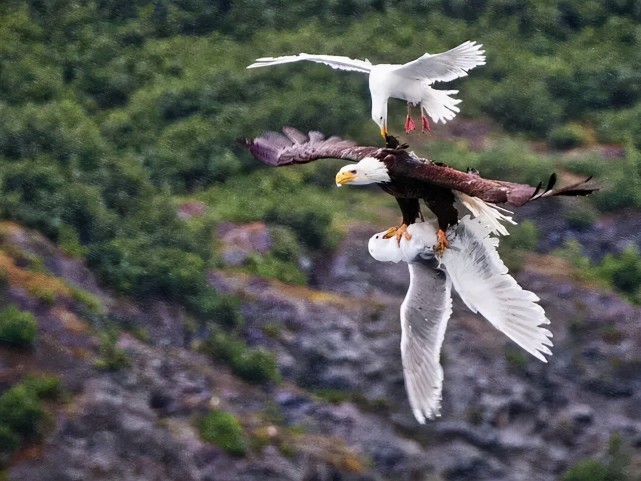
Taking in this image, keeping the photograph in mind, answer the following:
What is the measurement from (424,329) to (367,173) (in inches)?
68.6

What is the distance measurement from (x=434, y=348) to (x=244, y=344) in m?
7.82

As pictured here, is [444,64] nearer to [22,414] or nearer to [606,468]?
[22,414]

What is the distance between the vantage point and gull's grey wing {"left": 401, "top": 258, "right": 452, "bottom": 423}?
978 centimetres

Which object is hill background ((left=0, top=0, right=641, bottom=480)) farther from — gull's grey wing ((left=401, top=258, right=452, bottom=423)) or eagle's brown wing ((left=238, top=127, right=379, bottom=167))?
eagle's brown wing ((left=238, top=127, right=379, bottom=167))

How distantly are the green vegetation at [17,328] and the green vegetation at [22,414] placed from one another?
60 centimetres

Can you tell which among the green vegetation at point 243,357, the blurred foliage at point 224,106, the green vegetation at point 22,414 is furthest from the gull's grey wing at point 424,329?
the blurred foliage at point 224,106

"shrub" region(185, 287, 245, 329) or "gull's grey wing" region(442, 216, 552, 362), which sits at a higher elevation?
"gull's grey wing" region(442, 216, 552, 362)

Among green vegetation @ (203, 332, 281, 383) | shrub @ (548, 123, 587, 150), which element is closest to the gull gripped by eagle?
green vegetation @ (203, 332, 281, 383)

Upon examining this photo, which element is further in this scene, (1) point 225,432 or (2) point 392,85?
(1) point 225,432

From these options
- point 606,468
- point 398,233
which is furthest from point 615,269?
point 398,233

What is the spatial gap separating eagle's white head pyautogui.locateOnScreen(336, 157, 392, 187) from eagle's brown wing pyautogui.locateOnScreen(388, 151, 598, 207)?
0.06 metres

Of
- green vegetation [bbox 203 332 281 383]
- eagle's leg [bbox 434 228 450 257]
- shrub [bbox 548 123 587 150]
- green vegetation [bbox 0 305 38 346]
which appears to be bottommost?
green vegetation [bbox 203 332 281 383]

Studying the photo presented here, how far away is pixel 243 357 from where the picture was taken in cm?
1739

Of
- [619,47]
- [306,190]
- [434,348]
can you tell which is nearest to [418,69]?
[434,348]
